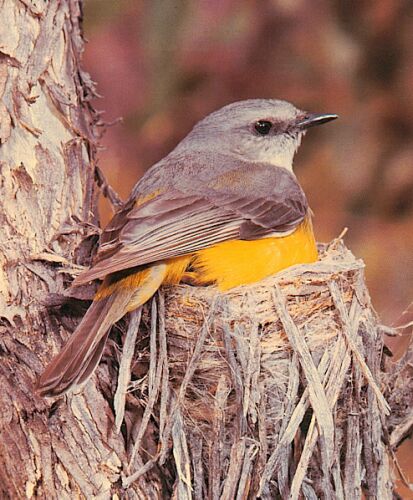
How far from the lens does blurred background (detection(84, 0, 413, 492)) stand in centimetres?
615

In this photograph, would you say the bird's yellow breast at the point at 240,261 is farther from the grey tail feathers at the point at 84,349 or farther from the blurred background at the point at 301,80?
the blurred background at the point at 301,80

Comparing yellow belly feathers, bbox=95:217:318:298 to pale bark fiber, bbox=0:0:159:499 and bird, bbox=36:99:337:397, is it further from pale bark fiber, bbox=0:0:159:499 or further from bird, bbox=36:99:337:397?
pale bark fiber, bbox=0:0:159:499

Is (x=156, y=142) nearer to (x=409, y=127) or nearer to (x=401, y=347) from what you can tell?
(x=409, y=127)

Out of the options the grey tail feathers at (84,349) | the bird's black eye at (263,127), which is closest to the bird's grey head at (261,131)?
the bird's black eye at (263,127)

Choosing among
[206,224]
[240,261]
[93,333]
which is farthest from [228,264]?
[93,333]

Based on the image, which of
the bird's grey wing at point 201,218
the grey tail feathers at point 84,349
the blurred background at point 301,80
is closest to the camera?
the grey tail feathers at point 84,349

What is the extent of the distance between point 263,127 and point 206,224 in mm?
858

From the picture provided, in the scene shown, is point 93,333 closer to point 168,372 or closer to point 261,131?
point 168,372

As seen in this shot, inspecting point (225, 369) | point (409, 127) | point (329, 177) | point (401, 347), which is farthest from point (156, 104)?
point (225, 369)

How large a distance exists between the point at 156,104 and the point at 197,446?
3.13 m

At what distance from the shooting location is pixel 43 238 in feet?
12.1

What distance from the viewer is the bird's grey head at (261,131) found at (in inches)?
175

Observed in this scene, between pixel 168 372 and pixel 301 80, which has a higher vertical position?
pixel 301 80

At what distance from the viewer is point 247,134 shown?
4.49m
